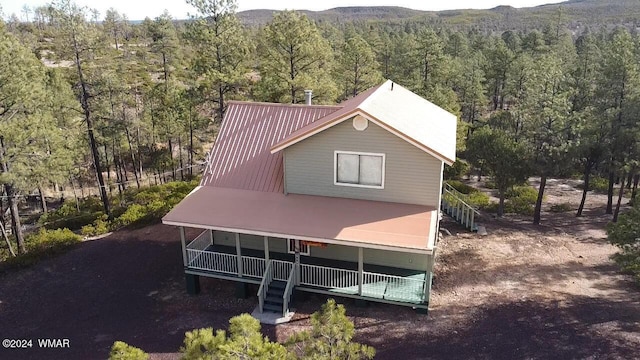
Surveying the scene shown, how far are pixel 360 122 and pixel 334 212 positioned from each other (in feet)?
10.9

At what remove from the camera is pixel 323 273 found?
53.5 ft

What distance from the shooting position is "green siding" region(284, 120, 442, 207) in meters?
16.0

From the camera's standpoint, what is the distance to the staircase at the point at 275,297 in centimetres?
1602

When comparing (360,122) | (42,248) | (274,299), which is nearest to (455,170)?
(360,122)

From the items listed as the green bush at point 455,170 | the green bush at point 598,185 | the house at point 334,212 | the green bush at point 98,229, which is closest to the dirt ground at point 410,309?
the house at point 334,212

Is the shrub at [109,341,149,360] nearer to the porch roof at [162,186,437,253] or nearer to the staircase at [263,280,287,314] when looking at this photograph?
the porch roof at [162,186,437,253]

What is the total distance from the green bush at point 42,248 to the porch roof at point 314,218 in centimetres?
848

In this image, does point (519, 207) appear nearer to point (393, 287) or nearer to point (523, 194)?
point (523, 194)

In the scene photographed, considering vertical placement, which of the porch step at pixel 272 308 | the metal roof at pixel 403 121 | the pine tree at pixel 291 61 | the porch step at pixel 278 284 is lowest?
the porch step at pixel 272 308

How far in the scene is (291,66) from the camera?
28.2 meters

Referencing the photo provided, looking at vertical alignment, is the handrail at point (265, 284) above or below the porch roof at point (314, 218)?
below

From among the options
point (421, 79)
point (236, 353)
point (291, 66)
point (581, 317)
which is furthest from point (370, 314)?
point (421, 79)

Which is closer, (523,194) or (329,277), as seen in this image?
(329,277)

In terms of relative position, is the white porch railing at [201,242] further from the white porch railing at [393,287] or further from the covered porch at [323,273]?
the white porch railing at [393,287]
